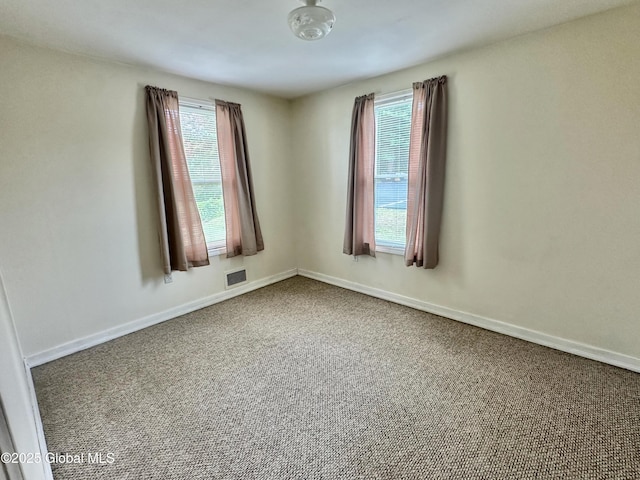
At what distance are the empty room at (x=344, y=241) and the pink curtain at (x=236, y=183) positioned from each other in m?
0.03

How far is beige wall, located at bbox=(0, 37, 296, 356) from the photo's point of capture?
2.29 meters

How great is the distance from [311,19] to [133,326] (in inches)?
114

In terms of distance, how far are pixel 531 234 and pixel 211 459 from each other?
265 cm

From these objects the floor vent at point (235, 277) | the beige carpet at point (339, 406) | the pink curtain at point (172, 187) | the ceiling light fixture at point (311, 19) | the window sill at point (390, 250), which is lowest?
the beige carpet at point (339, 406)

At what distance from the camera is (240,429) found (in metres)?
1.76

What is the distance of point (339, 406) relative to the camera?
1.92 metres

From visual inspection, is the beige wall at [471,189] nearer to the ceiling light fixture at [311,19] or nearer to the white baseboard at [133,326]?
the white baseboard at [133,326]

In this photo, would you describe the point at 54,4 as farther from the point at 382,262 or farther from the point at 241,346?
the point at 382,262

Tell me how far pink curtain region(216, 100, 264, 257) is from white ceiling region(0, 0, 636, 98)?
593mm

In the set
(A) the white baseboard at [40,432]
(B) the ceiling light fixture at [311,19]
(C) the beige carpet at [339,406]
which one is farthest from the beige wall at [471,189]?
(B) the ceiling light fixture at [311,19]

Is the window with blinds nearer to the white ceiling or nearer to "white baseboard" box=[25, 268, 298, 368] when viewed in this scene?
the white ceiling

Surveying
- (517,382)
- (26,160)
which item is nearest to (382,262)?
(517,382)

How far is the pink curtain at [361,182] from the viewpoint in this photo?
3.32 m

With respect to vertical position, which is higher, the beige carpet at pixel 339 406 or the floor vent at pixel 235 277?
the floor vent at pixel 235 277
